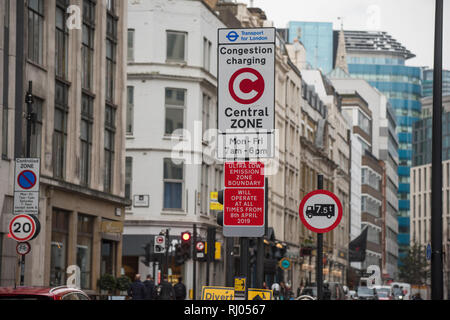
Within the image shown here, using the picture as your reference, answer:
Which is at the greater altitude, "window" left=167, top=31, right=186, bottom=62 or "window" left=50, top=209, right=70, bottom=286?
"window" left=167, top=31, right=186, bottom=62

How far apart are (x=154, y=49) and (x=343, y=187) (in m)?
59.2

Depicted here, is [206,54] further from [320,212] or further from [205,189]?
[320,212]

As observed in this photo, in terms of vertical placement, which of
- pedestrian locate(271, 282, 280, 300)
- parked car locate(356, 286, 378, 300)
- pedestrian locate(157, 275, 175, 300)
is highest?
pedestrian locate(157, 275, 175, 300)

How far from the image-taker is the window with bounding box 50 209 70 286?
115ft

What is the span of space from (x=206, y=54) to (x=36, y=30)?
23605 millimetres

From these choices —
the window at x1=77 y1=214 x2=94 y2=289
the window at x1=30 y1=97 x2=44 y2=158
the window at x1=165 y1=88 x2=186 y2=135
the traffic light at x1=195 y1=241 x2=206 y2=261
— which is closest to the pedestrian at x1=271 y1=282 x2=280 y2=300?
the window at x1=165 y1=88 x2=186 y2=135

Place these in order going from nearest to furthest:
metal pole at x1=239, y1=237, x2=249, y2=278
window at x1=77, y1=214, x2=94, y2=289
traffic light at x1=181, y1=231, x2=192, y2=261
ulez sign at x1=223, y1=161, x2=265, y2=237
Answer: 1. ulez sign at x1=223, y1=161, x2=265, y2=237
2. metal pole at x1=239, y1=237, x2=249, y2=278
3. window at x1=77, y1=214, x2=94, y2=289
4. traffic light at x1=181, y1=231, x2=192, y2=261

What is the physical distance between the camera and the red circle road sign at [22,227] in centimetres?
2181

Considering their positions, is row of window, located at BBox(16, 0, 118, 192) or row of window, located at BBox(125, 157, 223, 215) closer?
row of window, located at BBox(16, 0, 118, 192)

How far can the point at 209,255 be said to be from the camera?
117 ft

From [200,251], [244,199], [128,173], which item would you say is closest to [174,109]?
[128,173]

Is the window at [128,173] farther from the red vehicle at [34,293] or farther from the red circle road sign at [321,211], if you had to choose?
the red vehicle at [34,293]

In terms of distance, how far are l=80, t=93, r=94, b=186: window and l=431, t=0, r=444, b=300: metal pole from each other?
21433 mm

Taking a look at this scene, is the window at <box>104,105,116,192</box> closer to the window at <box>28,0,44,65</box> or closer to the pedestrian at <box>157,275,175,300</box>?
the pedestrian at <box>157,275,175,300</box>
